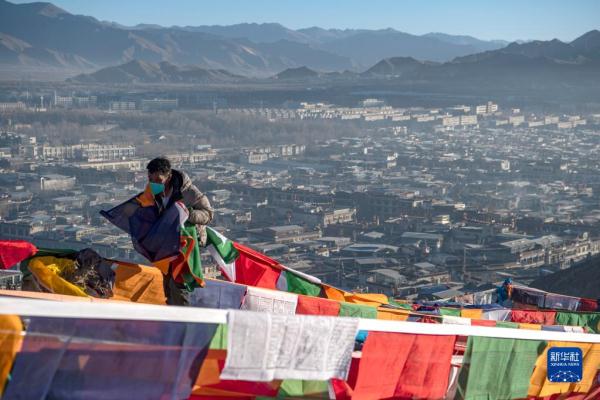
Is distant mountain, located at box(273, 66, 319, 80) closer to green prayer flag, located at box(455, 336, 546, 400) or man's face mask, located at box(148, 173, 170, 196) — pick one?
man's face mask, located at box(148, 173, 170, 196)

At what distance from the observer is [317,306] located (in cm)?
355

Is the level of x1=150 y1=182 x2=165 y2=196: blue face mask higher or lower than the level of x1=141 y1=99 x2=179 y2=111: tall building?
higher

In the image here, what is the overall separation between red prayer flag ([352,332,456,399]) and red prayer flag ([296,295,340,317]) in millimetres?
507

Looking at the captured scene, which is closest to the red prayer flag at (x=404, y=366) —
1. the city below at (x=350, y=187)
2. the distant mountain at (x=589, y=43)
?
the city below at (x=350, y=187)

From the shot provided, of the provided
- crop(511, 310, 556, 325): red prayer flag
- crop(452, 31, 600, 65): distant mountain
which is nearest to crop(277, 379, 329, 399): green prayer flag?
crop(511, 310, 556, 325): red prayer flag

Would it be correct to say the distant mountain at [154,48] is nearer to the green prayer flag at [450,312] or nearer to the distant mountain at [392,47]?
the distant mountain at [392,47]

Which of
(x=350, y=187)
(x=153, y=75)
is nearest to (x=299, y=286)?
(x=350, y=187)

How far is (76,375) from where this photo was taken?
2518 millimetres

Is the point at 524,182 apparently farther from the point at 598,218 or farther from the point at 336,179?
the point at 598,218

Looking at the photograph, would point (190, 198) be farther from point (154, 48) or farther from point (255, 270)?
point (154, 48)

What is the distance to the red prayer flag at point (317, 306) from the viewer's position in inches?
138

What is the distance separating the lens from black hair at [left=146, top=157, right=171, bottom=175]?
138 inches

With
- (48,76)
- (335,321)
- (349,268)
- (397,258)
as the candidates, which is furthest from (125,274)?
(48,76)

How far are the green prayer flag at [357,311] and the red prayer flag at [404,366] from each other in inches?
19.3
